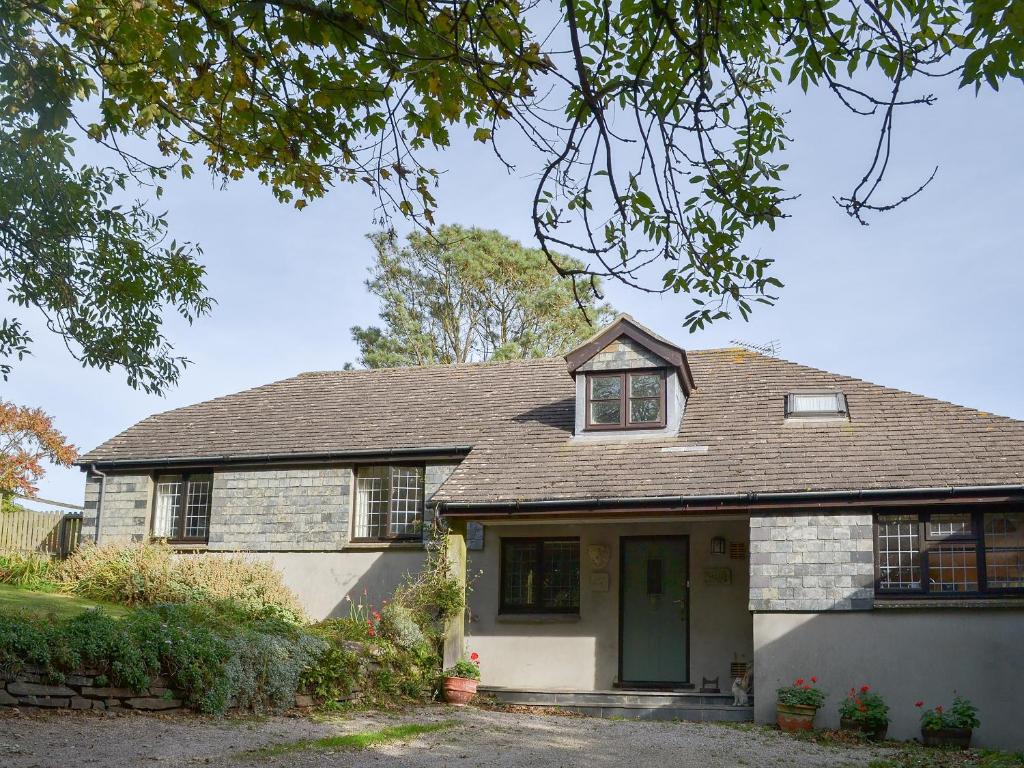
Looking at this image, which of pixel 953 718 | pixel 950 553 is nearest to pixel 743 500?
pixel 950 553

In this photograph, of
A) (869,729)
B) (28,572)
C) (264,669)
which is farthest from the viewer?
(28,572)

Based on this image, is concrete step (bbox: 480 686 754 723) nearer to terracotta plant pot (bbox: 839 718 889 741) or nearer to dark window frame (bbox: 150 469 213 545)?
terracotta plant pot (bbox: 839 718 889 741)

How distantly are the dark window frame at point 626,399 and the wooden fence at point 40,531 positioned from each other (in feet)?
35.4

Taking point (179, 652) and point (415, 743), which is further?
point (179, 652)

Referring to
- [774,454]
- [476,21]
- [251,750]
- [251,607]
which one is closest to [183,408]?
[251,607]

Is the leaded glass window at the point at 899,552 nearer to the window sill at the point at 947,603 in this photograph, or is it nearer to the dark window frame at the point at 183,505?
the window sill at the point at 947,603

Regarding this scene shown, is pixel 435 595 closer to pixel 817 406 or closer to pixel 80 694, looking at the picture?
pixel 80 694

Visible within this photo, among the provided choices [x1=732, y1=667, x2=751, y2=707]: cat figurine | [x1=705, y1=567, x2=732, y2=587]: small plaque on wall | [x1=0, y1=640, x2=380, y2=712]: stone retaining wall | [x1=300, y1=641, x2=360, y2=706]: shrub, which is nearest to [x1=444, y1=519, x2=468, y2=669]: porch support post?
[x1=300, y1=641, x2=360, y2=706]: shrub

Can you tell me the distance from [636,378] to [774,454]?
2.80 metres

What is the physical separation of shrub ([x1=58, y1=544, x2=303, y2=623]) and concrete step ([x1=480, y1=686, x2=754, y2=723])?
4.02m

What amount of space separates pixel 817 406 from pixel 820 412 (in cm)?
17

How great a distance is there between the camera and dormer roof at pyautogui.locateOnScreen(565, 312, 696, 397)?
18.0 metres

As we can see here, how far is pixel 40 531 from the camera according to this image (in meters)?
22.3

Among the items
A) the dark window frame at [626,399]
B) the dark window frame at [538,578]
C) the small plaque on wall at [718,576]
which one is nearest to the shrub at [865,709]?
the small plaque on wall at [718,576]
